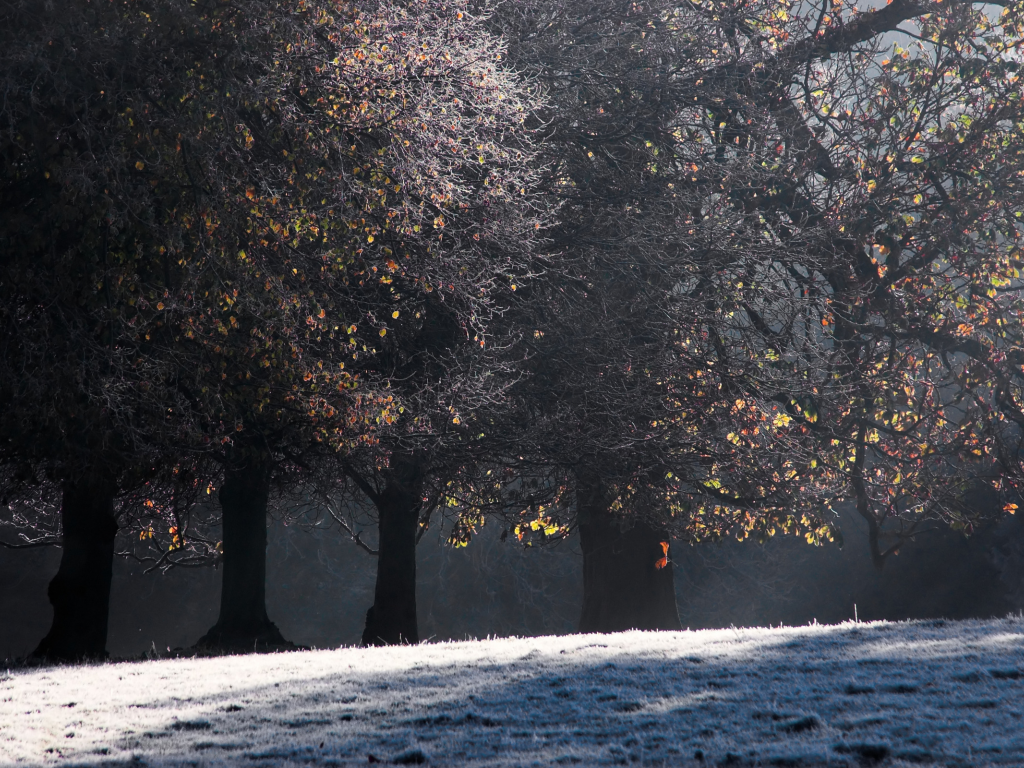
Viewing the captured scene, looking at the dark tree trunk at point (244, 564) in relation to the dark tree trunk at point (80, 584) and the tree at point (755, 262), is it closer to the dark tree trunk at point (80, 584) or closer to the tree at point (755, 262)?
the dark tree trunk at point (80, 584)

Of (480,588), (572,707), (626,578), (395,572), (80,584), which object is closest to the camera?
(572,707)

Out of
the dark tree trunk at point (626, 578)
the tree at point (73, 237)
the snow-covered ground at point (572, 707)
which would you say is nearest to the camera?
the snow-covered ground at point (572, 707)

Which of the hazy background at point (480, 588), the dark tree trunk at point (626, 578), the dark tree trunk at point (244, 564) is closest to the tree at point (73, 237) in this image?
the dark tree trunk at point (244, 564)

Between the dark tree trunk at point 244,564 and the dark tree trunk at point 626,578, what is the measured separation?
16.3ft

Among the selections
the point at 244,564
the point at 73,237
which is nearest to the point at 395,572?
the point at 244,564

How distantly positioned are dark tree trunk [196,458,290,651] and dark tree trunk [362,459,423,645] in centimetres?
151

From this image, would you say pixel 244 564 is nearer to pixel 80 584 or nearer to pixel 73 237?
pixel 80 584

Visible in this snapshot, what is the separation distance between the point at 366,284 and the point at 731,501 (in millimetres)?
6878

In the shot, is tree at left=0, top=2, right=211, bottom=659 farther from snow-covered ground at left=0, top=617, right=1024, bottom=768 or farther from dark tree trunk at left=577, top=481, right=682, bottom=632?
dark tree trunk at left=577, top=481, right=682, bottom=632

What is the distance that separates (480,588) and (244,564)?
814 inches

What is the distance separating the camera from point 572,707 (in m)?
5.48

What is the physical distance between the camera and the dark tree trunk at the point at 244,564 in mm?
13328

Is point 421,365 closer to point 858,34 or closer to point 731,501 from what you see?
point 731,501

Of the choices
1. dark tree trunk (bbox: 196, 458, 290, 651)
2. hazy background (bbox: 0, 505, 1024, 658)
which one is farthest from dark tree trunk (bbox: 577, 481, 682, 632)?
hazy background (bbox: 0, 505, 1024, 658)
